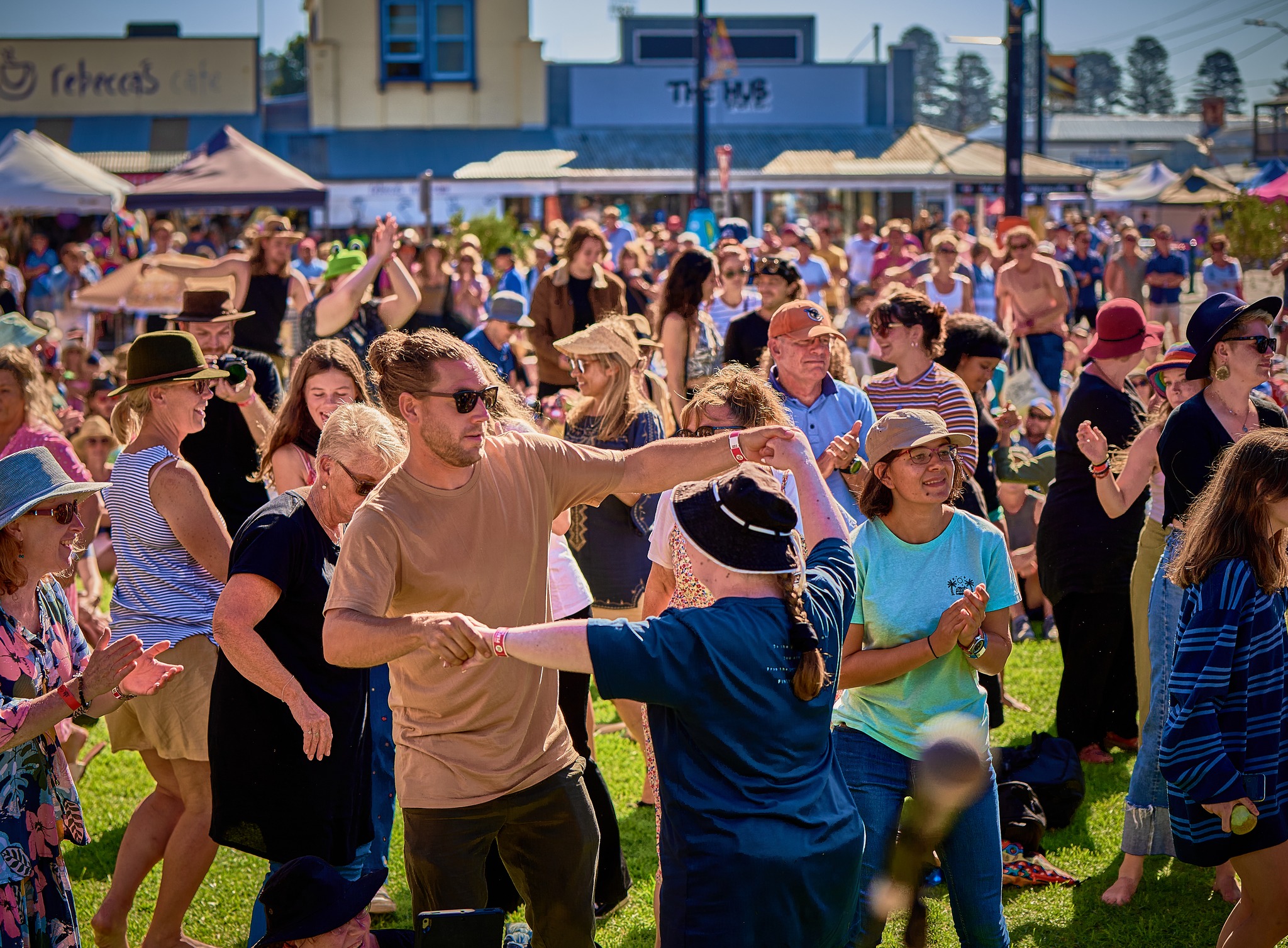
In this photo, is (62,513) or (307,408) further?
(307,408)

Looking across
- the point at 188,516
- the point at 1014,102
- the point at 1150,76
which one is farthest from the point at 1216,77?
the point at 188,516

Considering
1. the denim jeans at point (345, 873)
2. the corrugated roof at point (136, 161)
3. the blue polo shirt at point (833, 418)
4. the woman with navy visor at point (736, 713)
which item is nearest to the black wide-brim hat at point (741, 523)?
the woman with navy visor at point (736, 713)

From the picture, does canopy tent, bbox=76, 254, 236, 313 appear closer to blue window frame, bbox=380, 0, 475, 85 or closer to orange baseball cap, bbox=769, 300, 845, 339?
orange baseball cap, bbox=769, 300, 845, 339

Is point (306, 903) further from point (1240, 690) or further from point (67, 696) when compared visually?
point (1240, 690)

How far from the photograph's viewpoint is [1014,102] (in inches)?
661

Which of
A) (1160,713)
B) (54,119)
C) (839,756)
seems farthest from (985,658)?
(54,119)

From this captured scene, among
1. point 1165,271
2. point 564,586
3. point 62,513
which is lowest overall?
point 564,586

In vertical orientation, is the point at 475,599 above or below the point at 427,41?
below

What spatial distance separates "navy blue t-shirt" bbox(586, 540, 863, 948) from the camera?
259 centimetres

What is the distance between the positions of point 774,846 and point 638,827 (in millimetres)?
2902

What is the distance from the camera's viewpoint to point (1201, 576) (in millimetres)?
3645

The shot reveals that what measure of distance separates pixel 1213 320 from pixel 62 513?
3821 millimetres

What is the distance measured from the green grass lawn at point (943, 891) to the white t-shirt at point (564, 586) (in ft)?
3.53

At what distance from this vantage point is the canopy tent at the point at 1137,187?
44.0 metres
